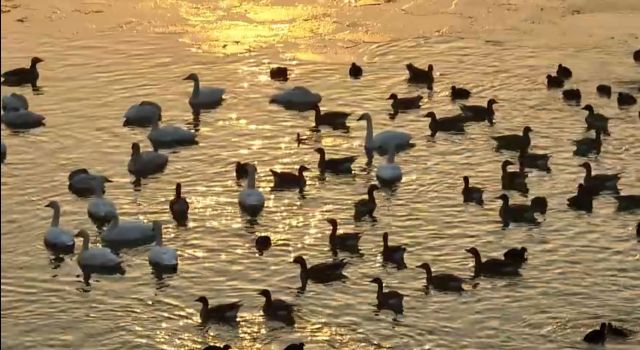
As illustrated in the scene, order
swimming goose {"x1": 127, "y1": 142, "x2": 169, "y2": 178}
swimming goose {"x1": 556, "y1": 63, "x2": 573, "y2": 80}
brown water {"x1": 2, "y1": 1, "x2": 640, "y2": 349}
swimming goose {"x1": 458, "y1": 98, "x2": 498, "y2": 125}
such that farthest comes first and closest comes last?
swimming goose {"x1": 556, "y1": 63, "x2": 573, "y2": 80} < swimming goose {"x1": 458, "y1": 98, "x2": 498, "y2": 125} < swimming goose {"x1": 127, "y1": 142, "x2": 169, "y2": 178} < brown water {"x1": 2, "y1": 1, "x2": 640, "y2": 349}

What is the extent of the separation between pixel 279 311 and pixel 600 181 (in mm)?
8773

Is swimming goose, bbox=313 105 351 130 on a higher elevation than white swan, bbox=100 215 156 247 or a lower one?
higher

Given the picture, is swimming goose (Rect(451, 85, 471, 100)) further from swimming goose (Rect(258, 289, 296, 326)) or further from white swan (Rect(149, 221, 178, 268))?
swimming goose (Rect(258, 289, 296, 326))

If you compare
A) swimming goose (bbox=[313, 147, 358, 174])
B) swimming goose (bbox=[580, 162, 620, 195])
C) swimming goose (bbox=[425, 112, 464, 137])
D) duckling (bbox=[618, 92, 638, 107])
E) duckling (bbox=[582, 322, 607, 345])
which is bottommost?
duckling (bbox=[582, 322, 607, 345])

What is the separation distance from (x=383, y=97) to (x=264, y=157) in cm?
535

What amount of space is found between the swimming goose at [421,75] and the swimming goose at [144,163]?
8322 mm

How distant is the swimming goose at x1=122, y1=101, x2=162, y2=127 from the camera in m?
29.8

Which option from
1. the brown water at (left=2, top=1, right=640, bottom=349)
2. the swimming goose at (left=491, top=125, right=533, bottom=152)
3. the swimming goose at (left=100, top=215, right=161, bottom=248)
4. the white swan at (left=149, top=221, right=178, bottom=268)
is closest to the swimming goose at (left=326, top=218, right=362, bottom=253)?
the brown water at (left=2, top=1, right=640, bottom=349)

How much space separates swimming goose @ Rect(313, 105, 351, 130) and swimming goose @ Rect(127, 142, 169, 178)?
13.8ft

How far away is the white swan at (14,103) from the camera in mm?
30328

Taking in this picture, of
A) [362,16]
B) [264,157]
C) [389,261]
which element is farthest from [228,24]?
[389,261]

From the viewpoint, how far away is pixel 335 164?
2658 centimetres

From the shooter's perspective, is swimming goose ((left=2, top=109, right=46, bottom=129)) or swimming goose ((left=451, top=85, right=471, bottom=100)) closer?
swimming goose ((left=2, top=109, right=46, bottom=129))

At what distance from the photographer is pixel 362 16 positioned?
126 ft
